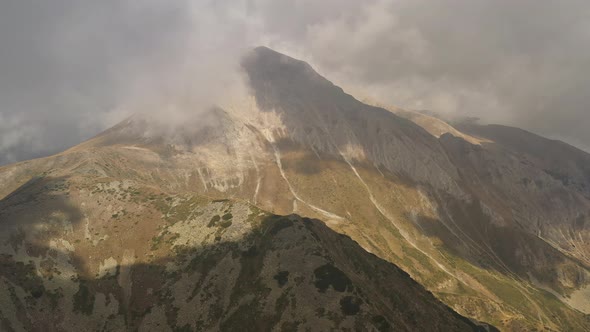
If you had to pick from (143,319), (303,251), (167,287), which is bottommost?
(143,319)

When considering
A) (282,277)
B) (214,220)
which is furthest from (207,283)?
(214,220)

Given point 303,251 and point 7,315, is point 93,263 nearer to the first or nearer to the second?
point 7,315

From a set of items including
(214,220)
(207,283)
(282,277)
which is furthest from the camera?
(214,220)

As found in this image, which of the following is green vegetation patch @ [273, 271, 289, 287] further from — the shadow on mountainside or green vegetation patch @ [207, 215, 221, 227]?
green vegetation patch @ [207, 215, 221, 227]

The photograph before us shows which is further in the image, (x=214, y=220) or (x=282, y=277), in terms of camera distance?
(x=214, y=220)

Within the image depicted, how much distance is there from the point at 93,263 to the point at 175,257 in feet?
92.4

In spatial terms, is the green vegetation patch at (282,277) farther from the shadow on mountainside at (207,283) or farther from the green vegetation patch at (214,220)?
the green vegetation patch at (214,220)

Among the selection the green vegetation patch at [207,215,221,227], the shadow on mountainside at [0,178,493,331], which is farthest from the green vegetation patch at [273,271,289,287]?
the green vegetation patch at [207,215,221,227]

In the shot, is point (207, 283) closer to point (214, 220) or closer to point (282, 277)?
point (282, 277)

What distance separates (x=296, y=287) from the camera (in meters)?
96.2

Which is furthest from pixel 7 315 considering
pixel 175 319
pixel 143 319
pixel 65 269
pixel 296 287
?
pixel 296 287

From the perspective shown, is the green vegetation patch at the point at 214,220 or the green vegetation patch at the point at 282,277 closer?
the green vegetation patch at the point at 282,277

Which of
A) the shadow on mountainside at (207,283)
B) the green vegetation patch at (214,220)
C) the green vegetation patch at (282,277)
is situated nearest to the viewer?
the shadow on mountainside at (207,283)

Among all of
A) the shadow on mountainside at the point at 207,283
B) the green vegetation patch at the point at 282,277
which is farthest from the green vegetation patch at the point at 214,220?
the green vegetation patch at the point at 282,277
